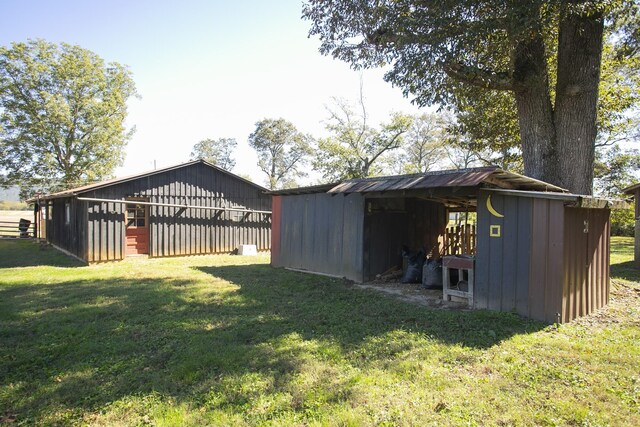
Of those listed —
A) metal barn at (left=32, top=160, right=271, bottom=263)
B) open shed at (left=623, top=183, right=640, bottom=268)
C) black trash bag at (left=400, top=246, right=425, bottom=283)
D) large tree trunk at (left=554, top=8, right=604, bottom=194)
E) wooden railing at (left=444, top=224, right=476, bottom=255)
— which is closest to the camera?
large tree trunk at (left=554, top=8, right=604, bottom=194)

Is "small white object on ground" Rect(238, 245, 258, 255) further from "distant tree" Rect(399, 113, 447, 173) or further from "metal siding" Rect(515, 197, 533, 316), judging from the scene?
"distant tree" Rect(399, 113, 447, 173)

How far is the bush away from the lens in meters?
20.6

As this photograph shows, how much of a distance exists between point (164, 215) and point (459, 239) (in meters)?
10.3

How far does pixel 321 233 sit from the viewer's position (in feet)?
31.3

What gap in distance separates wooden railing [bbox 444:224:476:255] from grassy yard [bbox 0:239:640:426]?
361cm

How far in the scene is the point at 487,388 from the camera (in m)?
3.32

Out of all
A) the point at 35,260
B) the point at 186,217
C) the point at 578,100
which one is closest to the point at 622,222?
the point at 578,100

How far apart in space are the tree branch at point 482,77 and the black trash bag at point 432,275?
12.7 ft

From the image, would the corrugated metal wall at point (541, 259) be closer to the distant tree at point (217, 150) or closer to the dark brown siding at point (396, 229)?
the dark brown siding at point (396, 229)

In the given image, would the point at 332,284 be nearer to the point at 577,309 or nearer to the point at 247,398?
the point at 577,309

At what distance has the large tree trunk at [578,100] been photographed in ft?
23.6

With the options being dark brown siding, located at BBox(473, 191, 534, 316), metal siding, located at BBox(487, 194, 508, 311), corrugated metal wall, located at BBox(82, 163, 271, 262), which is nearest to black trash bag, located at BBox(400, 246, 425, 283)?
Answer: dark brown siding, located at BBox(473, 191, 534, 316)

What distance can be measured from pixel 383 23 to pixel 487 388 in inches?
294

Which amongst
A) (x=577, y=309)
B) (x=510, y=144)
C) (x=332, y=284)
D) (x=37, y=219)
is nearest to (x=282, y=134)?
(x=37, y=219)
